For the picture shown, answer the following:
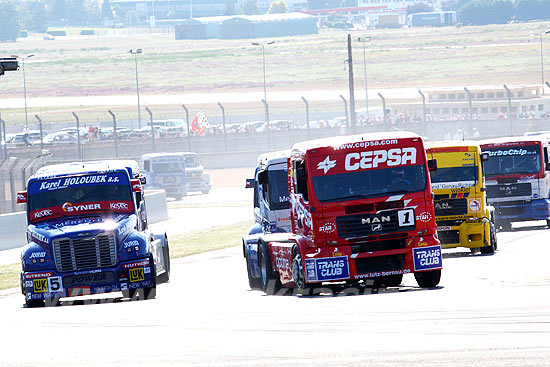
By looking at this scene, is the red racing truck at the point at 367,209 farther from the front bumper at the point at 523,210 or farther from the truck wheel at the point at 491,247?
the front bumper at the point at 523,210

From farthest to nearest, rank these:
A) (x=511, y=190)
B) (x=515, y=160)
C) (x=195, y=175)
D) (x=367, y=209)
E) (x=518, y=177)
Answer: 1. (x=195, y=175)
2. (x=511, y=190)
3. (x=518, y=177)
4. (x=515, y=160)
5. (x=367, y=209)

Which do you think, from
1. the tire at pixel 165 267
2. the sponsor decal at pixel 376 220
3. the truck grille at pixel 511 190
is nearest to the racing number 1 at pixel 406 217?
→ the sponsor decal at pixel 376 220

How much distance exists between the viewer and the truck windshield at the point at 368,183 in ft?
55.7

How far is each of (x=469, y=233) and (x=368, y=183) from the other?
7.15 m

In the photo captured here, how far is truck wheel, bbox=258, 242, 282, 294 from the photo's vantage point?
752 inches

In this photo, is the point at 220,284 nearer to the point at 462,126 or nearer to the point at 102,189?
the point at 102,189

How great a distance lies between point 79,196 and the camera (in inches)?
778

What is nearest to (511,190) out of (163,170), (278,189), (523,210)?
(523,210)

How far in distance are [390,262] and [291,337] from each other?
17.9 ft

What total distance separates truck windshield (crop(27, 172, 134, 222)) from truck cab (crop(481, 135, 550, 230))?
12.9 meters

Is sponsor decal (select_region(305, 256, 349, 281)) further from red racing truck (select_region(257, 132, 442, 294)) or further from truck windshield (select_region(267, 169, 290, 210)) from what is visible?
truck windshield (select_region(267, 169, 290, 210))

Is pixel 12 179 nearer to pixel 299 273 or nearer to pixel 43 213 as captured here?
pixel 43 213

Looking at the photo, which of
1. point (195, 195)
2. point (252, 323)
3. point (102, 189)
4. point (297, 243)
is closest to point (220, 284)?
point (102, 189)

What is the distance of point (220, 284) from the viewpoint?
2203 centimetres
